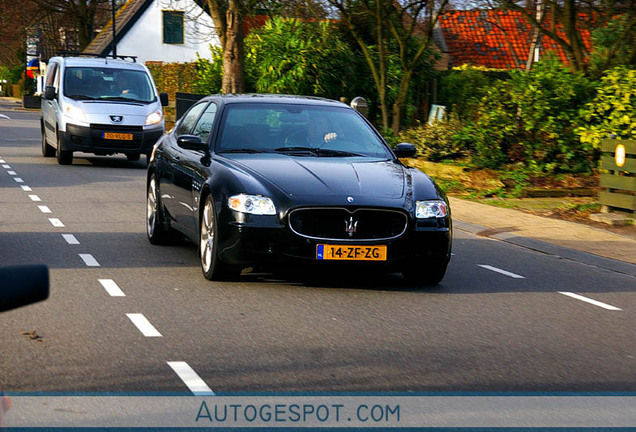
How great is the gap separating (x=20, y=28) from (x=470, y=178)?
51.3m

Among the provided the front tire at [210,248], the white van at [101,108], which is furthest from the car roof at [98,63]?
the front tire at [210,248]

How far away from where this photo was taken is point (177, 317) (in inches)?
297

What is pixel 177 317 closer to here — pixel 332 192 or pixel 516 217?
pixel 332 192

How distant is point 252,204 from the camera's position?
8641 millimetres

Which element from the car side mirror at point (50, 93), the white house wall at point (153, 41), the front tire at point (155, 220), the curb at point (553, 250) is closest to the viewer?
the curb at point (553, 250)

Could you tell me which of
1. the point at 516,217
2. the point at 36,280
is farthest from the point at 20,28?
the point at 36,280

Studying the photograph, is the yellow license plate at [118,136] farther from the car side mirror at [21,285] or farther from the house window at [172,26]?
the house window at [172,26]

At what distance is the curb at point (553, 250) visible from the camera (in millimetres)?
10953

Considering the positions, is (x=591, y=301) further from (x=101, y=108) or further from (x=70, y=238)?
(x=101, y=108)

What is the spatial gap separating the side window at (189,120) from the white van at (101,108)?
1009 cm

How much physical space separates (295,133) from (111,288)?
2365mm

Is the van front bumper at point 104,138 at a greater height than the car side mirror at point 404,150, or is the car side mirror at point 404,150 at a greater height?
the car side mirror at point 404,150

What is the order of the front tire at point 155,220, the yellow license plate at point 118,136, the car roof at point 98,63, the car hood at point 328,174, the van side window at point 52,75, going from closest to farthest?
the car hood at point 328,174 → the front tire at point 155,220 → the yellow license plate at point 118,136 → the car roof at point 98,63 → the van side window at point 52,75

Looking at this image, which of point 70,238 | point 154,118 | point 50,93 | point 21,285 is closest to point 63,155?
point 50,93
